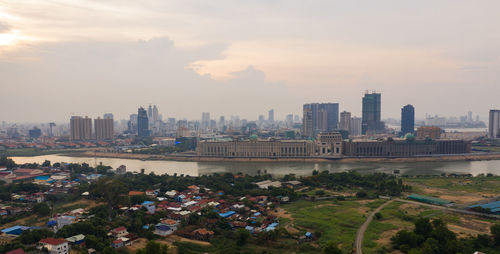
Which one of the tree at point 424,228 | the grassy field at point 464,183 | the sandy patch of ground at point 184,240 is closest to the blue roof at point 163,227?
the sandy patch of ground at point 184,240

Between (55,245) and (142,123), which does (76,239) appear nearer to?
(55,245)

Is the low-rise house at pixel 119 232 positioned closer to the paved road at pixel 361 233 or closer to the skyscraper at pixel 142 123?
the paved road at pixel 361 233

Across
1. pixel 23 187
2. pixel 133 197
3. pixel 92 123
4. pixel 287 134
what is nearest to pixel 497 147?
pixel 287 134

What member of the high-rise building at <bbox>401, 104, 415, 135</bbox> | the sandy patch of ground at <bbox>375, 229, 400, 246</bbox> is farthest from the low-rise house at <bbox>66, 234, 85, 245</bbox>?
the high-rise building at <bbox>401, 104, 415, 135</bbox>

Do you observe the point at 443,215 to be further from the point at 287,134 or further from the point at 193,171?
the point at 287,134

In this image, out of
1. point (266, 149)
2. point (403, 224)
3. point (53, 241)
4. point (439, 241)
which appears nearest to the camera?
point (53, 241)

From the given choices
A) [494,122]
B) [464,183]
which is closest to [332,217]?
[464,183]

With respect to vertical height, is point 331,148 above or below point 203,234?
above
